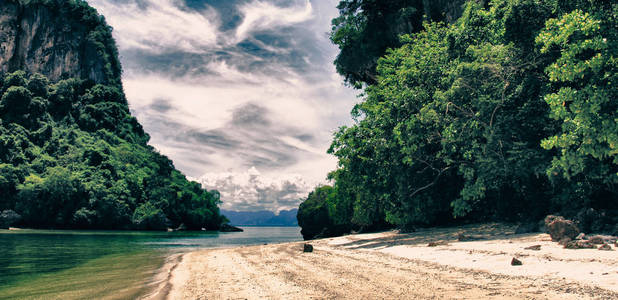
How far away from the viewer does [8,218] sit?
7012cm

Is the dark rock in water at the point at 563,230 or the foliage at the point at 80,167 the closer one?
the dark rock in water at the point at 563,230

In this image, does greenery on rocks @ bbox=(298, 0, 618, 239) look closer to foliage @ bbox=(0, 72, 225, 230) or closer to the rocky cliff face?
foliage @ bbox=(0, 72, 225, 230)

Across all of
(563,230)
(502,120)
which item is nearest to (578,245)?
(563,230)

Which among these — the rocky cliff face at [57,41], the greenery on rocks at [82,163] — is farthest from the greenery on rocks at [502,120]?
the rocky cliff face at [57,41]

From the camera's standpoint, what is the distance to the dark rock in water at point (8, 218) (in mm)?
69000

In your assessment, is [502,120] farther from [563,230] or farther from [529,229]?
[563,230]

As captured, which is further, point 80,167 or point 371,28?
point 80,167

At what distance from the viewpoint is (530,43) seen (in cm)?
1543

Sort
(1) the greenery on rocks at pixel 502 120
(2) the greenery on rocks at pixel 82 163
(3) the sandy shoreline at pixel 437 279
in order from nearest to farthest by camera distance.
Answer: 1. (3) the sandy shoreline at pixel 437 279
2. (1) the greenery on rocks at pixel 502 120
3. (2) the greenery on rocks at pixel 82 163

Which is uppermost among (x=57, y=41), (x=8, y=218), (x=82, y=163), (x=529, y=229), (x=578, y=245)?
(x=57, y=41)

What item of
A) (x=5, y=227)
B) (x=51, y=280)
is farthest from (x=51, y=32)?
(x=51, y=280)

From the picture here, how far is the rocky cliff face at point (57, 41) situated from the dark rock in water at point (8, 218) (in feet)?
202

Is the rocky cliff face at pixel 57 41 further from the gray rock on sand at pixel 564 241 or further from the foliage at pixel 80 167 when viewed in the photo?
the gray rock on sand at pixel 564 241

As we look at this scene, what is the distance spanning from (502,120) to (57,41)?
15989 cm
